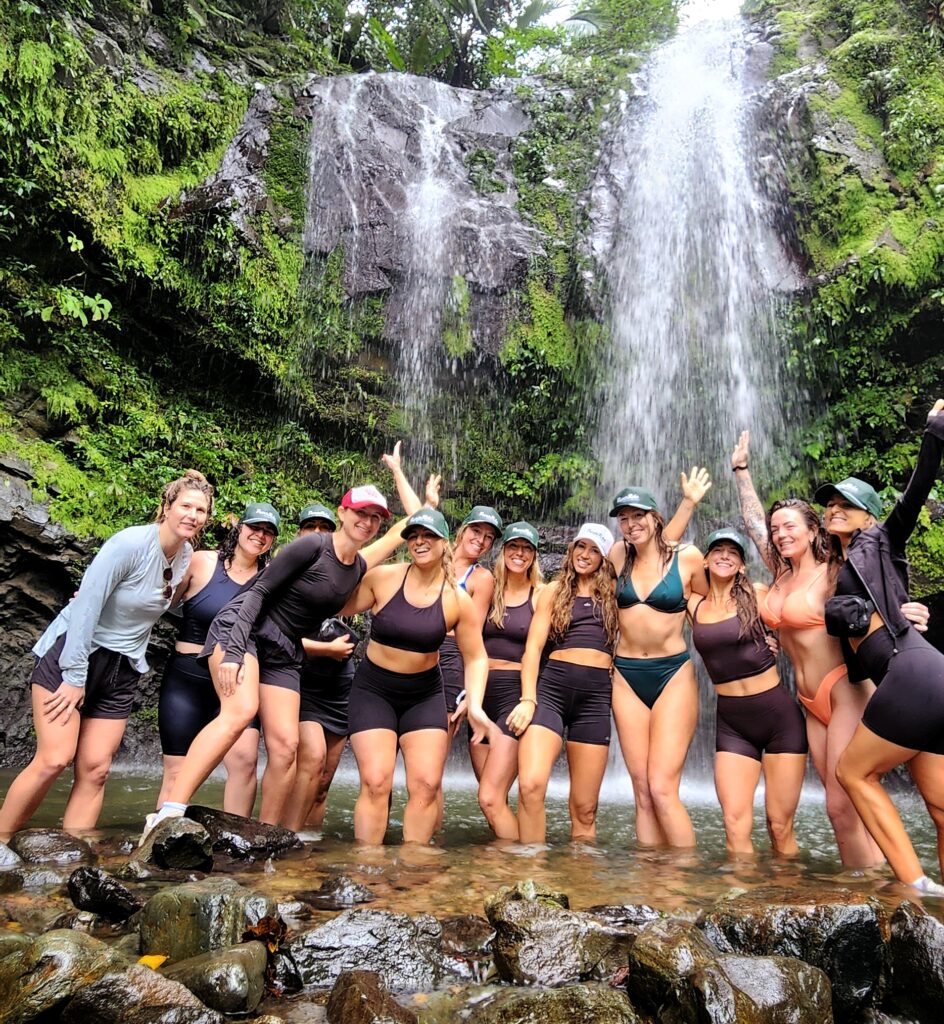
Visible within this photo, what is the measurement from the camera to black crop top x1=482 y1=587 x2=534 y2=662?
5219mm

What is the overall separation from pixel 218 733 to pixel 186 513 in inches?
47.1

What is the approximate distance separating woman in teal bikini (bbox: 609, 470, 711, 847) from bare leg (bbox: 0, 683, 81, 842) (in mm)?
3100

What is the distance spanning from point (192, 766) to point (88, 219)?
842cm

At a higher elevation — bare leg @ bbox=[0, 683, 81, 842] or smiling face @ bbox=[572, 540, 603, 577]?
smiling face @ bbox=[572, 540, 603, 577]

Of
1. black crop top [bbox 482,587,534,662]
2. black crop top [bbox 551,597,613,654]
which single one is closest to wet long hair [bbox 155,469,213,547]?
black crop top [bbox 482,587,534,662]

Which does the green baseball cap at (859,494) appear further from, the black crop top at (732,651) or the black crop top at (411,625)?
the black crop top at (411,625)

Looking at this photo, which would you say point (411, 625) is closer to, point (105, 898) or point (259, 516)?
point (259, 516)

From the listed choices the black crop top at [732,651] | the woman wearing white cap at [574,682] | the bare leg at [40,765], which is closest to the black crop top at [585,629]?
the woman wearing white cap at [574,682]

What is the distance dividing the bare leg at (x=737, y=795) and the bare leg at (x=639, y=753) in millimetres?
400

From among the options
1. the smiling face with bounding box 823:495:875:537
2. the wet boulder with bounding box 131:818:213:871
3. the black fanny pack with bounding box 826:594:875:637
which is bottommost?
the wet boulder with bounding box 131:818:213:871

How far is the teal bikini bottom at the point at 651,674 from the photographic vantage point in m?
4.75

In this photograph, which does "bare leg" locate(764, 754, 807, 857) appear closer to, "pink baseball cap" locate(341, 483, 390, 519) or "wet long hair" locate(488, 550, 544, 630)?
"wet long hair" locate(488, 550, 544, 630)

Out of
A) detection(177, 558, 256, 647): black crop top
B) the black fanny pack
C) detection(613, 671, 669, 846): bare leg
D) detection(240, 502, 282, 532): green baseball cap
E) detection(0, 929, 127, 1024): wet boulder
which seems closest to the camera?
detection(0, 929, 127, 1024): wet boulder

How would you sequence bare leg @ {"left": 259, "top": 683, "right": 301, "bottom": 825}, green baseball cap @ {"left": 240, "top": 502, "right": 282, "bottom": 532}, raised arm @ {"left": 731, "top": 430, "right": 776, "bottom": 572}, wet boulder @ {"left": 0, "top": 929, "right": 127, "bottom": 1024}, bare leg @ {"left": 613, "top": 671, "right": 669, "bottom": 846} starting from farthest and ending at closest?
raised arm @ {"left": 731, "top": 430, "right": 776, "bottom": 572}, green baseball cap @ {"left": 240, "top": 502, "right": 282, "bottom": 532}, bare leg @ {"left": 613, "top": 671, "right": 669, "bottom": 846}, bare leg @ {"left": 259, "top": 683, "right": 301, "bottom": 825}, wet boulder @ {"left": 0, "top": 929, "right": 127, "bottom": 1024}
